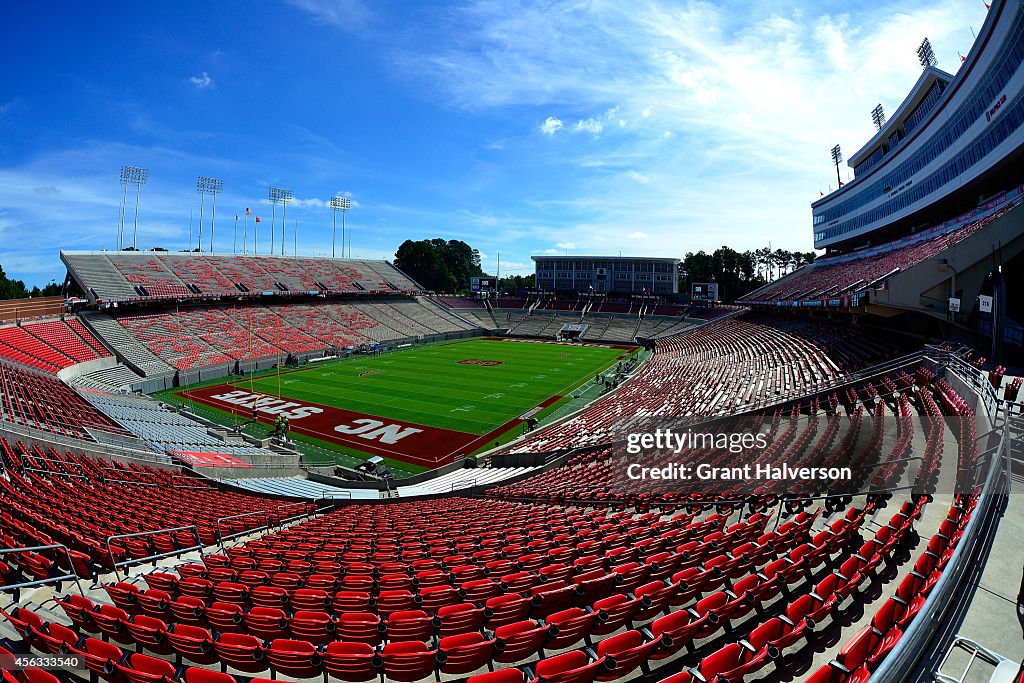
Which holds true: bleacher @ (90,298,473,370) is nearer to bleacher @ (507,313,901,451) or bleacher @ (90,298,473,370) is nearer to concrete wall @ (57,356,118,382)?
concrete wall @ (57,356,118,382)

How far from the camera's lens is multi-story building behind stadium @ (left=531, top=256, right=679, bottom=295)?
290 ft

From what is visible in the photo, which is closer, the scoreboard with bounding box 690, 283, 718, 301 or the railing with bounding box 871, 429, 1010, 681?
the railing with bounding box 871, 429, 1010, 681

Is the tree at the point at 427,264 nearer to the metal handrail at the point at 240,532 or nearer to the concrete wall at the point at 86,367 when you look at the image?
the concrete wall at the point at 86,367

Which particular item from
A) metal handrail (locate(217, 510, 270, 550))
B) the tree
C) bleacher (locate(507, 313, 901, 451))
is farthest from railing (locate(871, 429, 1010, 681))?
the tree

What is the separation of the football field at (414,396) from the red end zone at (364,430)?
0.20 ft

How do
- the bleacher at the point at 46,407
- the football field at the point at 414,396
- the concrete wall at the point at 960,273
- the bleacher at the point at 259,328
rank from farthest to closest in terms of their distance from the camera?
the bleacher at the point at 259,328 → the football field at the point at 414,396 → the concrete wall at the point at 960,273 → the bleacher at the point at 46,407

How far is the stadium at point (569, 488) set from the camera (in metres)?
5.46

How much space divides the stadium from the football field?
0.40 m

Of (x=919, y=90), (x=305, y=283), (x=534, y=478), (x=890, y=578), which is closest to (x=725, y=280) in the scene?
(x=919, y=90)

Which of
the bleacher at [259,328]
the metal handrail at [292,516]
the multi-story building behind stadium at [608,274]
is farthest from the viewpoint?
the multi-story building behind stadium at [608,274]

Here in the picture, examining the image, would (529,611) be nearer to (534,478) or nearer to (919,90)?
(534,478)

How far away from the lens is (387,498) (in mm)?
19016

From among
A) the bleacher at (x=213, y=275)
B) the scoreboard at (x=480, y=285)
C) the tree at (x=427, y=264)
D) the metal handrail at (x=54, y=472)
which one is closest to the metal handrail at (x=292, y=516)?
the metal handrail at (x=54, y=472)

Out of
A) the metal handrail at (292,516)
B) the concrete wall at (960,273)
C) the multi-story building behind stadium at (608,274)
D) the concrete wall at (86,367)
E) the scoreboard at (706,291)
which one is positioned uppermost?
the multi-story building behind stadium at (608,274)
